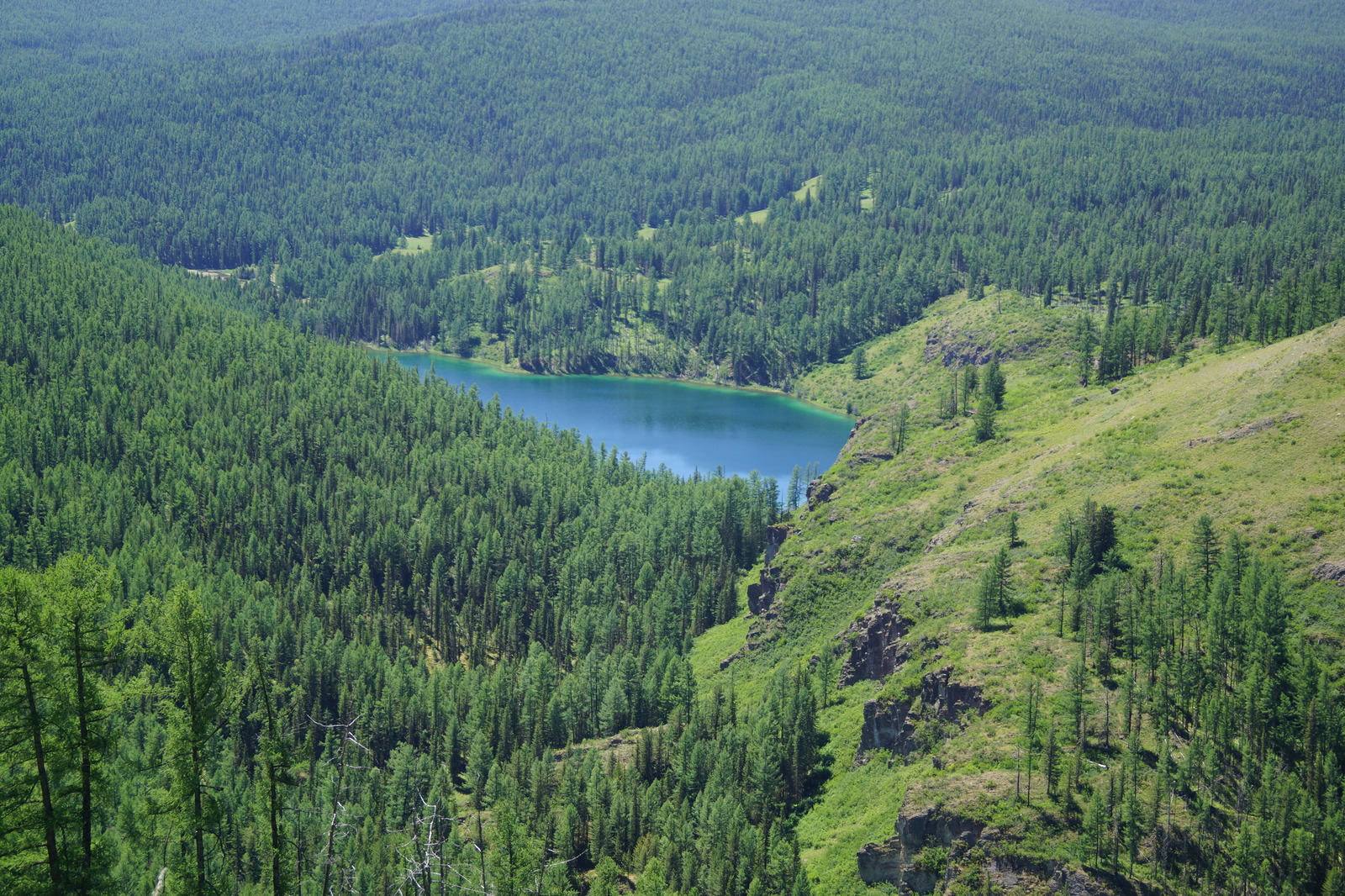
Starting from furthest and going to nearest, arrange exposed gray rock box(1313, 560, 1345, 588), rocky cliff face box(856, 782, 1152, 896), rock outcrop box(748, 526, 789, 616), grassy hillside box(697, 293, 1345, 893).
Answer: rock outcrop box(748, 526, 789, 616), exposed gray rock box(1313, 560, 1345, 588), grassy hillside box(697, 293, 1345, 893), rocky cliff face box(856, 782, 1152, 896)

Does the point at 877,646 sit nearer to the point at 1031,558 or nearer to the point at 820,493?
the point at 1031,558

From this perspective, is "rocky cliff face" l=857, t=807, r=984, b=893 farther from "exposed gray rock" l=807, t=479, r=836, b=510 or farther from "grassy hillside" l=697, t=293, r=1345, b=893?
"exposed gray rock" l=807, t=479, r=836, b=510

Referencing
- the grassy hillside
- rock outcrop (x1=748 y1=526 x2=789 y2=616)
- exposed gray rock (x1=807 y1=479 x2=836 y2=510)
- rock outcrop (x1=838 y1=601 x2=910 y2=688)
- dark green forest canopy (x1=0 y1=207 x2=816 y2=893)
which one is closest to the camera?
dark green forest canopy (x1=0 y1=207 x2=816 y2=893)

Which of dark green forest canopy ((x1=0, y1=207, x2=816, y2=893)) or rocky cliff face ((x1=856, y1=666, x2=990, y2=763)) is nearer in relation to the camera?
dark green forest canopy ((x1=0, y1=207, x2=816, y2=893))

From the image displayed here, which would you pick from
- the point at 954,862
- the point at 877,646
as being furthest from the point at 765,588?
the point at 954,862

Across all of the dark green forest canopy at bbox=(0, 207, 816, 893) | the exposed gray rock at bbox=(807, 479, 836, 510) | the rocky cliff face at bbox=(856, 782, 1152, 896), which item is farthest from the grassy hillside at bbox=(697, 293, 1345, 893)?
the dark green forest canopy at bbox=(0, 207, 816, 893)

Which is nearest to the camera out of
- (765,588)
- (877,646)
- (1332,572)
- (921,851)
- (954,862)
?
(954,862)
